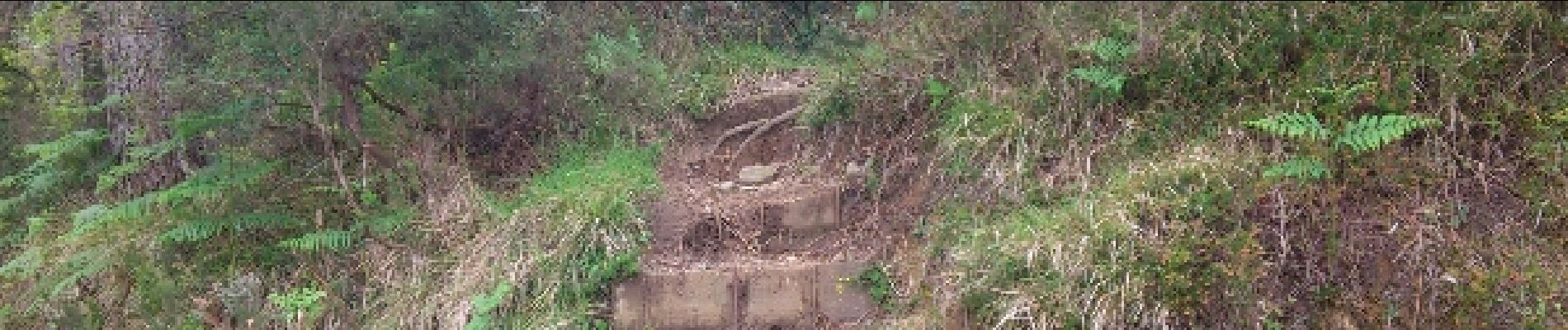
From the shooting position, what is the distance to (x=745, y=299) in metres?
5.93

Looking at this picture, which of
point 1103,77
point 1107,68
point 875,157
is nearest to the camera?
point 1103,77

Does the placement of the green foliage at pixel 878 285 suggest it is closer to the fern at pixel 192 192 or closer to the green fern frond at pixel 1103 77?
the green fern frond at pixel 1103 77

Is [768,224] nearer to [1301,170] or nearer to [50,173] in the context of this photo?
[1301,170]

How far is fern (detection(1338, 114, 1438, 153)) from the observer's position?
4859 millimetres

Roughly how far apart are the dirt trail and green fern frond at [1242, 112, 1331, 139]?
1890 millimetres

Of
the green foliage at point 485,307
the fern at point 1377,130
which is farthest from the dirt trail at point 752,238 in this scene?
the fern at point 1377,130

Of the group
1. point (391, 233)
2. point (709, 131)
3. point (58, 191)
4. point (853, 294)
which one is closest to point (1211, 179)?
point (853, 294)

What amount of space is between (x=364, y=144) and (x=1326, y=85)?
4.98 m

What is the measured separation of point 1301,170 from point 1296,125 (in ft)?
0.63

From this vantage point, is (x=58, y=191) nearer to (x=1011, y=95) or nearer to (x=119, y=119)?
(x=119, y=119)

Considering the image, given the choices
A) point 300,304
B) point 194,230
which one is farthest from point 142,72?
point 300,304

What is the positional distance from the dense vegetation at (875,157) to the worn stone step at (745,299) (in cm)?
17

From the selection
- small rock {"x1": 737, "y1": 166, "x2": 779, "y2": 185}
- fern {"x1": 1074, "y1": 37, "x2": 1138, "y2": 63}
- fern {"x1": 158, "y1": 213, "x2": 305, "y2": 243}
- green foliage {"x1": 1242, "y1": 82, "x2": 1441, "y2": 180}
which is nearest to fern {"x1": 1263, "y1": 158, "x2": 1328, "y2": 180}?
green foliage {"x1": 1242, "y1": 82, "x2": 1441, "y2": 180}

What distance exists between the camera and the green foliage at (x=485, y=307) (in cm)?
588
